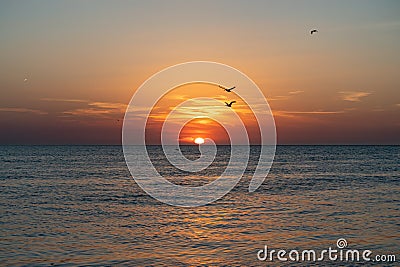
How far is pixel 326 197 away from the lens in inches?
1672

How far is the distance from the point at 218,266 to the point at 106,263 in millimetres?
4830

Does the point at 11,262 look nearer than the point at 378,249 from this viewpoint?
Yes

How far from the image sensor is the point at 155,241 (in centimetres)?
2428

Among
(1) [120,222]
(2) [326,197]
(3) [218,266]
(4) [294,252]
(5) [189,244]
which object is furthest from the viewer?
(2) [326,197]

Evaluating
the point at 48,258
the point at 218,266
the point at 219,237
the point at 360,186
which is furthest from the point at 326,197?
the point at 48,258

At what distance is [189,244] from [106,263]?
4874 mm

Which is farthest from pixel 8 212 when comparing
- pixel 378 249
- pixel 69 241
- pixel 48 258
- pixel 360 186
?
pixel 360 186

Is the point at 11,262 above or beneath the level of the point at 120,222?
beneath

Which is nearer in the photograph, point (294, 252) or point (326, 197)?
point (294, 252)

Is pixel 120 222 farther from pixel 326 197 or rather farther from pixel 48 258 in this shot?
pixel 326 197

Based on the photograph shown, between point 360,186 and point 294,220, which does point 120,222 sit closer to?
point 294,220

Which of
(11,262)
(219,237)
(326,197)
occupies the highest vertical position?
(326,197)

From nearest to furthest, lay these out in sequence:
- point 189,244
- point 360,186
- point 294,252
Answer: point 294,252 < point 189,244 < point 360,186

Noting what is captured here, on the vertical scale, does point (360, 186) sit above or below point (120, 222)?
above
